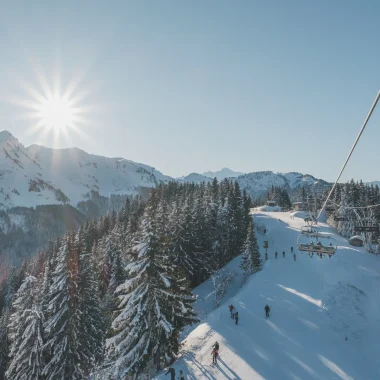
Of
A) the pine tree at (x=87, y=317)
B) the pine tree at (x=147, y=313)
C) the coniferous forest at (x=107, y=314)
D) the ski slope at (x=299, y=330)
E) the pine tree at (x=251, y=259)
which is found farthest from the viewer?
the pine tree at (x=251, y=259)

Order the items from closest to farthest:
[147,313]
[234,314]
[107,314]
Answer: [147,313], [234,314], [107,314]

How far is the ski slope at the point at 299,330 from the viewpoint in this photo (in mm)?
23625

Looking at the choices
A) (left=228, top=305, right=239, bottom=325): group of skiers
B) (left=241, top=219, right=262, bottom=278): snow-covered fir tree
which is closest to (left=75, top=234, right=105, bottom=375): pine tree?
(left=228, top=305, right=239, bottom=325): group of skiers

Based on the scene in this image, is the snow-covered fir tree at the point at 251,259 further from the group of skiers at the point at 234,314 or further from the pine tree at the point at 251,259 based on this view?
the group of skiers at the point at 234,314

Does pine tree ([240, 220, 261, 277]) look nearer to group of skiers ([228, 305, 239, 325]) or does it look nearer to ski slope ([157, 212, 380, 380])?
ski slope ([157, 212, 380, 380])

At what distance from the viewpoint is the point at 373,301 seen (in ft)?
116

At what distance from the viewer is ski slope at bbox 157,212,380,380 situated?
77.5 ft

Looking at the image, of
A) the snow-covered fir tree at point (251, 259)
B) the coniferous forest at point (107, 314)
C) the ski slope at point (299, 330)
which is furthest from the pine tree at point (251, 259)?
the ski slope at point (299, 330)

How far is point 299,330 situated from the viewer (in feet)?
94.5

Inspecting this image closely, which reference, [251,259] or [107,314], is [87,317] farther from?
[251,259]

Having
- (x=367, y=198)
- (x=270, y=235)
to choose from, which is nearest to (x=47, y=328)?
(x=270, y=235)

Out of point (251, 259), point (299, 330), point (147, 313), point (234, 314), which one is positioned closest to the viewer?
point (147, 313)

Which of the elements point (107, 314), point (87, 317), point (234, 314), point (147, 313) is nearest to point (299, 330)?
point (234, 314)

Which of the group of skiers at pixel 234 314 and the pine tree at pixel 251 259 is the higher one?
the pine tree at pixel 251 259
